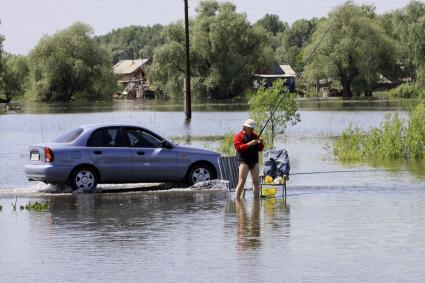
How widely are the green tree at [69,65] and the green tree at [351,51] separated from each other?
25.5 metres

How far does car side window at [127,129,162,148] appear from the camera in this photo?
2269 cm

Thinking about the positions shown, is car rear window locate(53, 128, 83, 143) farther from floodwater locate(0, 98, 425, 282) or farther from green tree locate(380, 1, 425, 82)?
green tree locate(380, 1, 425, 82)

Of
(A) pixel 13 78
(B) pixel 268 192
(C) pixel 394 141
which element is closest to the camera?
(B) pixel 268 192

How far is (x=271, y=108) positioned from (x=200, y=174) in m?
13.1

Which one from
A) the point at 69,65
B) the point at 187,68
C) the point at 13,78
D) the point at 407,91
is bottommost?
the point at 407,91

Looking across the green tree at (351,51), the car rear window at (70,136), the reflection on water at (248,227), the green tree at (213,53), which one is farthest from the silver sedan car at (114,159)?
the green tree at (351,51)

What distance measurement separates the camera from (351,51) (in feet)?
382

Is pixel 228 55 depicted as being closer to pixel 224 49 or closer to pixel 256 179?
pixel 224 49

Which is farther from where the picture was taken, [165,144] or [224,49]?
[224,49]

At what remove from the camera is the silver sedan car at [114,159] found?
21.9 m

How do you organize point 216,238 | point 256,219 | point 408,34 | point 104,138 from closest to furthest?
1. point 216,238
2. point 256,219
3. point 104,138
4. point 408,34

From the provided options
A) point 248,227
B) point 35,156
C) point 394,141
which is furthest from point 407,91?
point 248,227

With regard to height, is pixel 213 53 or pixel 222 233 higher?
pixel 213 53

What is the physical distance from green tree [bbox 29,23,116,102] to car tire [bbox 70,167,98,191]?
10242 centimetres
